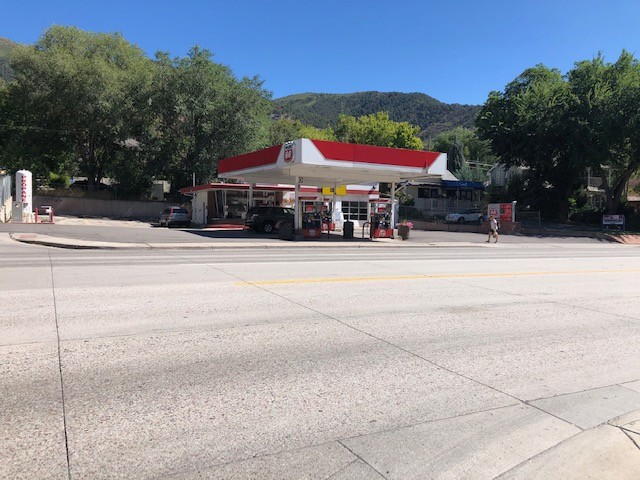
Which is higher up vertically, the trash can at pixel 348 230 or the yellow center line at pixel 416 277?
the trash can at pixel 348 230

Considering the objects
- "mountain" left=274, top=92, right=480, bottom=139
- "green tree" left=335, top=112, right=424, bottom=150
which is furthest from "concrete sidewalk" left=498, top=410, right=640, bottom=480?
"mountain" left=274, top=92, right=480, bottom=139

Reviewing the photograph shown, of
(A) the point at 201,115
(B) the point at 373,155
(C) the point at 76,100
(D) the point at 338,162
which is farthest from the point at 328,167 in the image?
(C) the point at 76,100

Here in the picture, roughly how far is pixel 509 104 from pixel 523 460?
47.4 meters

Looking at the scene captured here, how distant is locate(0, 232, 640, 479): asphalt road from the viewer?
11.5ft

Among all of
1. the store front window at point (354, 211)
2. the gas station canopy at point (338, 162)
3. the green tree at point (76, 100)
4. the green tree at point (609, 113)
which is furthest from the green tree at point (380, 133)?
the gas station canopy at point (338, 162)

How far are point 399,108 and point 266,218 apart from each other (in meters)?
164

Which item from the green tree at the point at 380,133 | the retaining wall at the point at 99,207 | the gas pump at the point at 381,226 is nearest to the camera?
the gas pump at the point at 381,226

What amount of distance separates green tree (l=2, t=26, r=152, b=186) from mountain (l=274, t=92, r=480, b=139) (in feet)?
382

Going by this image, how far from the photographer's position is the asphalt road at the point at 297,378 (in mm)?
3512

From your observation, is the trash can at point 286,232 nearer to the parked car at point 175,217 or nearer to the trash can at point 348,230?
the trash can at point 348,230

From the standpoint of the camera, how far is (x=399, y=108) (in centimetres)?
18438

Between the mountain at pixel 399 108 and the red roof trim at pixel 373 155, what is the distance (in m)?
139

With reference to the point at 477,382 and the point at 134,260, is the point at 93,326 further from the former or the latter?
the point at 134,260

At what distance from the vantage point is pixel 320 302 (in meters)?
8.49
